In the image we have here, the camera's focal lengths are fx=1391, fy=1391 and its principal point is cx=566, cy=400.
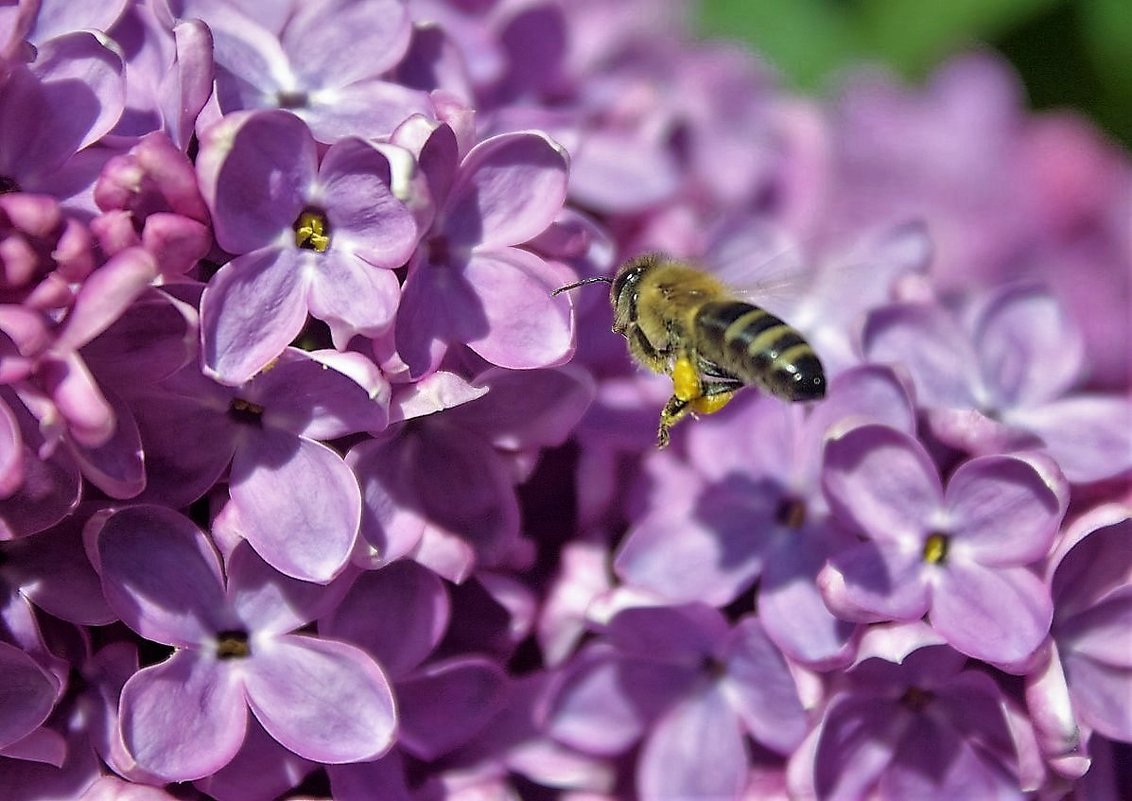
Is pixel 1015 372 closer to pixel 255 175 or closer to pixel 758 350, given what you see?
pixel 758 350

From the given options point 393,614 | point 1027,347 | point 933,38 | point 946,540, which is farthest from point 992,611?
point 933,38

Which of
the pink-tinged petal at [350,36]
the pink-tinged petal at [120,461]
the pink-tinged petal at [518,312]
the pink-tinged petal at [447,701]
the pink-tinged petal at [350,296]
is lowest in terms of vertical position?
the pink-tinged petal at [447,701]

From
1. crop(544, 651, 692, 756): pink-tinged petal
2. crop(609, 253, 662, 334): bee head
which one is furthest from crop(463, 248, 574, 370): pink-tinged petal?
crop(544, 651, 692, 756): pink-tinged petal

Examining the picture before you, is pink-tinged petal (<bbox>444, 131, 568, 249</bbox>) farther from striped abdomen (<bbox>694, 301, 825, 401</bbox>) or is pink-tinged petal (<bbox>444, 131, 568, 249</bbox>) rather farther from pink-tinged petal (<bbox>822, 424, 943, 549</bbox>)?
pink-tinged petal (<bbox>822, 424, 943, 549</bbox>)

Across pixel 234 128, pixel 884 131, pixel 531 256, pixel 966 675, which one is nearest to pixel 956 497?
pixel 966 675

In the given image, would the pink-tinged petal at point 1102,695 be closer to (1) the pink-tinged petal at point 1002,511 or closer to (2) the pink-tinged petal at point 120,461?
(1) the pink-tinged petal at point 1002,511

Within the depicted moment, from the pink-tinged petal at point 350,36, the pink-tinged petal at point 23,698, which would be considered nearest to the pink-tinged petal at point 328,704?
the pink-tinged petal at point 23,698
